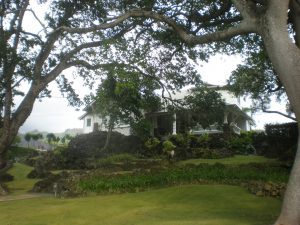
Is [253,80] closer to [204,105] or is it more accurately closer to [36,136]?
[204,105]

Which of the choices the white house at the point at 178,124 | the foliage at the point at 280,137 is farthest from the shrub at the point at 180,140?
the foliage at the point at 280,137

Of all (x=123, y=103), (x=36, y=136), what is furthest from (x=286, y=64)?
(x=36, y=136)

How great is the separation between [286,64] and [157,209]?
485 cm

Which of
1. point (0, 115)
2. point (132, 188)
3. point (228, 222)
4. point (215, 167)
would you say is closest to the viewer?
point (228, 222)

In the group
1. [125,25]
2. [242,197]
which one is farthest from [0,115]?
[242,197]

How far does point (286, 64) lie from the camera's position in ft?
25.4

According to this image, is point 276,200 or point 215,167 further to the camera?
point 215,167

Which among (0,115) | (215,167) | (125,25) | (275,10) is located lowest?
(215,167)

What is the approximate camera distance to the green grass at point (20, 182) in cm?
1624

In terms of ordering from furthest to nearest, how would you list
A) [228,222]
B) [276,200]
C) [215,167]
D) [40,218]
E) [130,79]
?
[215,167] < [130,79] < [276,200] < [40,218] < [228,222]

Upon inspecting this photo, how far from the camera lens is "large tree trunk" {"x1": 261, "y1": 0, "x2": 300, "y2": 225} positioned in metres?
6.97

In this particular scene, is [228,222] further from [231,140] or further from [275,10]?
[231,140]

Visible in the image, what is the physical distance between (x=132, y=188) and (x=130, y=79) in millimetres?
3948

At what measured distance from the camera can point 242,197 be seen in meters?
10.5
